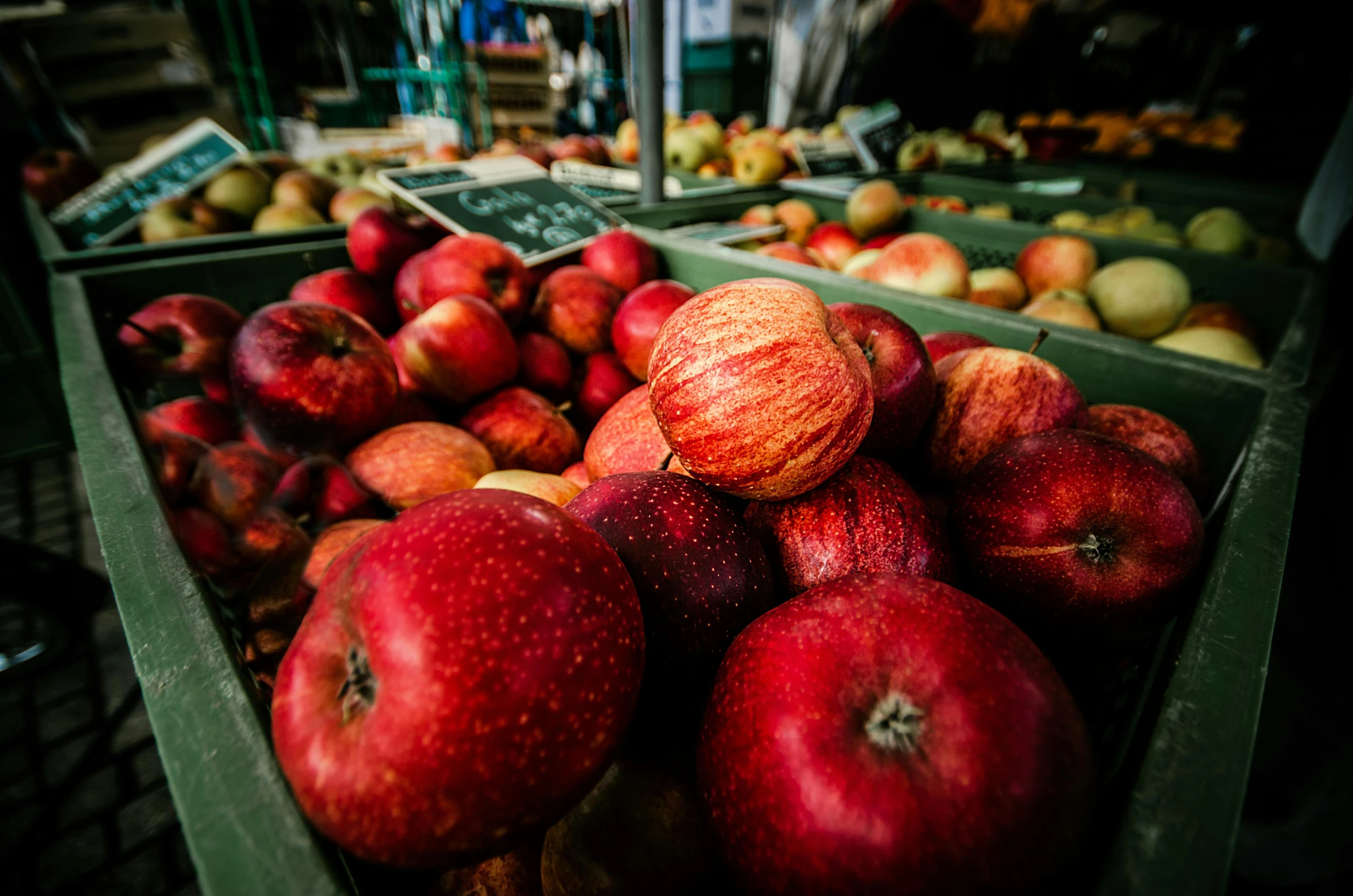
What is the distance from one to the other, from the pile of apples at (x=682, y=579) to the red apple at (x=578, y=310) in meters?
0.27

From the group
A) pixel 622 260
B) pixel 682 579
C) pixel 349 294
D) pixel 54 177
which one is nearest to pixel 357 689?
pixel 682 579

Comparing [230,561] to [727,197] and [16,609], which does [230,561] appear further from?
[727,197]

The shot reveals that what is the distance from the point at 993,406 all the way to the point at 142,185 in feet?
10.9

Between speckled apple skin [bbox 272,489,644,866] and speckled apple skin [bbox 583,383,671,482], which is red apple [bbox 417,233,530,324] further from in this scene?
speckled apple skin [bbox 272,489,644,866]

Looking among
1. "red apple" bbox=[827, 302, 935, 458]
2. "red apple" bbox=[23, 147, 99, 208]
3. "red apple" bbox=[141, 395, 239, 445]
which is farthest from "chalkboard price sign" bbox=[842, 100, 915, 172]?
"red apple" bbox=[23, 147, 99, 208]

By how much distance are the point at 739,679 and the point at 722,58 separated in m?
8.68

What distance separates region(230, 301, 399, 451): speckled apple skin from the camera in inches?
54.1

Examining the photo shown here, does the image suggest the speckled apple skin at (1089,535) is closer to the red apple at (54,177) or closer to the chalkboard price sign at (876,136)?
the chalkboard price sign at (876,136)

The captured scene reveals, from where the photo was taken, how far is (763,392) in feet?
2.94

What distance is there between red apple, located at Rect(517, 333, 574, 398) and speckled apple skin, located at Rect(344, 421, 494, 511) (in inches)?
15.8

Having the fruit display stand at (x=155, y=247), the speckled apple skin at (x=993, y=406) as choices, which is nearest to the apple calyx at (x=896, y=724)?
the speckled apple skin at (x=993, y=406)

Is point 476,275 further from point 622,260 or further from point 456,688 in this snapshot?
point 456,688

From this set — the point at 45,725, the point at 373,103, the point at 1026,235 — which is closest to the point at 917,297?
the point at 1026,235

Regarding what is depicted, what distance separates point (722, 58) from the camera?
7621 millimetres
